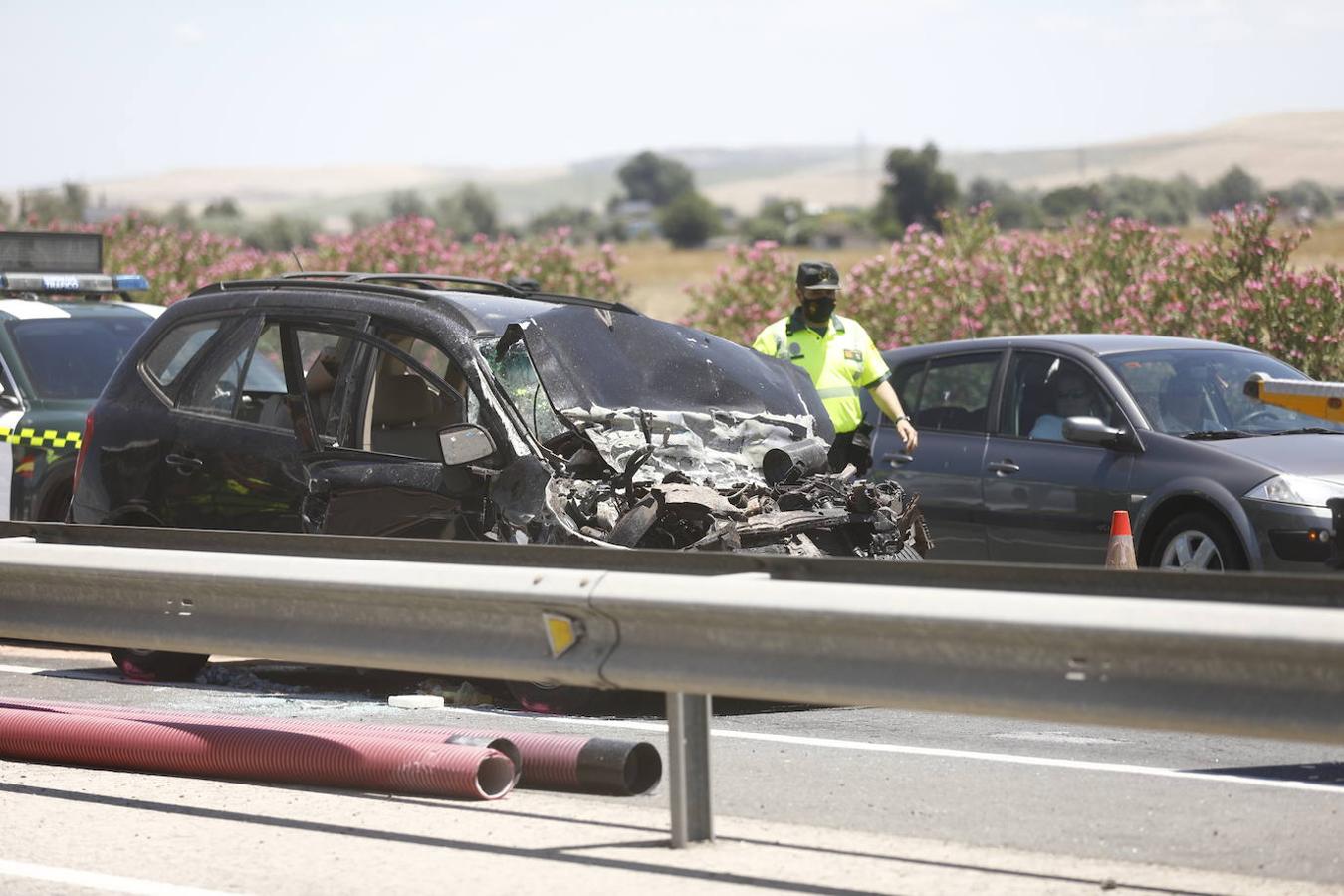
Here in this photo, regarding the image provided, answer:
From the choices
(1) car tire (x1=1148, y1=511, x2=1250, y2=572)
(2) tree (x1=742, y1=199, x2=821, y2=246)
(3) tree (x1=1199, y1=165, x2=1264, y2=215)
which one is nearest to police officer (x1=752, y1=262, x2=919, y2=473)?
(1) car tire (x1=1148, y1=511, x2=1250, y2=572)

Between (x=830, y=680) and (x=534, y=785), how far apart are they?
1.68 meters

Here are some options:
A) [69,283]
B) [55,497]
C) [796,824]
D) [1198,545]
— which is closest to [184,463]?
[55,497]

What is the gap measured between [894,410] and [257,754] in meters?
5.55

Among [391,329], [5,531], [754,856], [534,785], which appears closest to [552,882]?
[754,856]

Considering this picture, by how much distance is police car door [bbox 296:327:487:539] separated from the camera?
8.55 metres

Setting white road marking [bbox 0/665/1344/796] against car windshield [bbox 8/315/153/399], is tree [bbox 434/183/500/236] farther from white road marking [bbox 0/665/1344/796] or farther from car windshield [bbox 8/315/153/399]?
white road marking [bbox 0/665/1344/796]

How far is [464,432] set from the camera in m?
8.31

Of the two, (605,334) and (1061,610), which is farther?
(605,334)

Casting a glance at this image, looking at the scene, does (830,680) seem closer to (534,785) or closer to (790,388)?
(534,785)

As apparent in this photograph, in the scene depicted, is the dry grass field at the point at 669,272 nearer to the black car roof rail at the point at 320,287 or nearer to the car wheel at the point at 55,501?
the car wheel at the point at 55,501

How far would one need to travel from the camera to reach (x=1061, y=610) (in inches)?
189

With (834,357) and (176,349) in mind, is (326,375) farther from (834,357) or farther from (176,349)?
(834,357)

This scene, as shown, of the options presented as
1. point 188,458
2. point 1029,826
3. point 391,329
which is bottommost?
point 1029,826

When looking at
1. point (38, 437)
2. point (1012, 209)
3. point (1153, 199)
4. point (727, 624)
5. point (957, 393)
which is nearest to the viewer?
point (727, 624)
